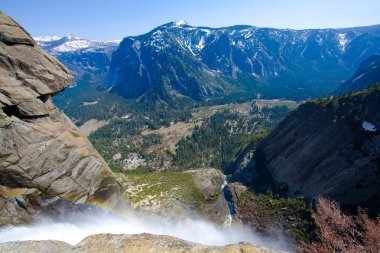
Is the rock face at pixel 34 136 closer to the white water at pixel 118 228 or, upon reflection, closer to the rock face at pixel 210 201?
the white water at pixel 118 228

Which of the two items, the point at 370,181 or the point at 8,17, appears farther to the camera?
the point at 370,181

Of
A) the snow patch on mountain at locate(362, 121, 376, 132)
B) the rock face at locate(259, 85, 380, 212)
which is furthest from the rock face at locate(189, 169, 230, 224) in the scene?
the snow patch on mountain at locate(362, 121, 376, 132)

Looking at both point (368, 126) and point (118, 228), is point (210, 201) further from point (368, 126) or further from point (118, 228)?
point (368, 126)

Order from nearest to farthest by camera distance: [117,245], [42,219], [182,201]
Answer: [117,245] → [42,219] → [182,201]

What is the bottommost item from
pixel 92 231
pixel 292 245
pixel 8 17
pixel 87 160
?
pixel 292 245

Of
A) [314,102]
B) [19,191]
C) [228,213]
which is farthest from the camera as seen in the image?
[314,102]

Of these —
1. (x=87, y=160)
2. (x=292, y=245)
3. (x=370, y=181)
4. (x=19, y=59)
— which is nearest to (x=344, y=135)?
(x=370, y=181)

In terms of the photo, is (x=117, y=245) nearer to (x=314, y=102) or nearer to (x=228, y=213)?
(x=228, y=213)
